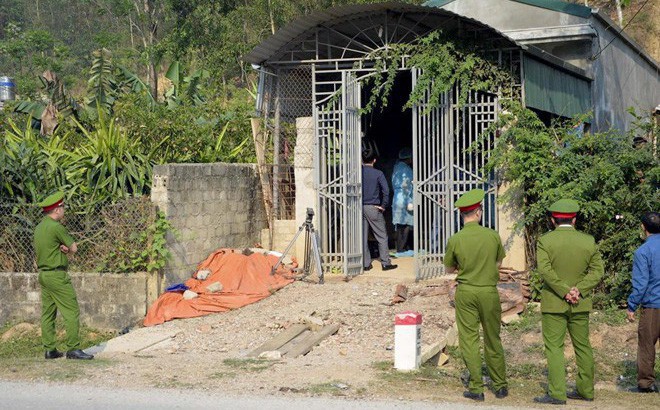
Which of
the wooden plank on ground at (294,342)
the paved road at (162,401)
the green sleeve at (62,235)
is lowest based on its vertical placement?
the paved road at (162,401)

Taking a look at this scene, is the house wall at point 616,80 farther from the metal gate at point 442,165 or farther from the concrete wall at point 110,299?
the concrete wall at point 110,299

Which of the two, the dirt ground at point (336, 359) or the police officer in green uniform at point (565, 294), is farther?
the dirt ground at point (336, 359)

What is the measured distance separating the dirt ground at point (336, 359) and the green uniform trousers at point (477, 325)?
0.32m

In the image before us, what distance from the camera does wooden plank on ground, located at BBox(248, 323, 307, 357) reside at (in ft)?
32.9

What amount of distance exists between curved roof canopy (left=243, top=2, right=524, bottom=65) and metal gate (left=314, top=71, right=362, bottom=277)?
70 cm

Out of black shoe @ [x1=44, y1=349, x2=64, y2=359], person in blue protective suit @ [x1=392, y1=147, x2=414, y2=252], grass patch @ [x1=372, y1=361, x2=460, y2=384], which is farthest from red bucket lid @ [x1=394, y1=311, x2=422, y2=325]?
person in blue protective suit @ [x1=392, y1=147, x2=414, y2=252]

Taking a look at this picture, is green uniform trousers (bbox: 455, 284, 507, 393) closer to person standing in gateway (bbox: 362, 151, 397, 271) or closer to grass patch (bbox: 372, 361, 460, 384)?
grass patch (bbox: 372, 361, 460, 384)

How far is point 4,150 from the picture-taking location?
13195 mm

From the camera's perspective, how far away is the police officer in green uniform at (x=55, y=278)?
9.68m

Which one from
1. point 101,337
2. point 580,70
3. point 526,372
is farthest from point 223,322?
point 580,70

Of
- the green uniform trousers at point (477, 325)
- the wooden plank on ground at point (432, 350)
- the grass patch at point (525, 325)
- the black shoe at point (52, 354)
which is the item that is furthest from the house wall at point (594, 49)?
the black shoe at point (52, 354)

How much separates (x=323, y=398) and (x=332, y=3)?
61.7 feet

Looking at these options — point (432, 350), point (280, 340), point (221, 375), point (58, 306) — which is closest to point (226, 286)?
point (280, 340)

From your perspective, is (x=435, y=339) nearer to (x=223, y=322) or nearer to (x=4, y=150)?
(x=223, y=322)
